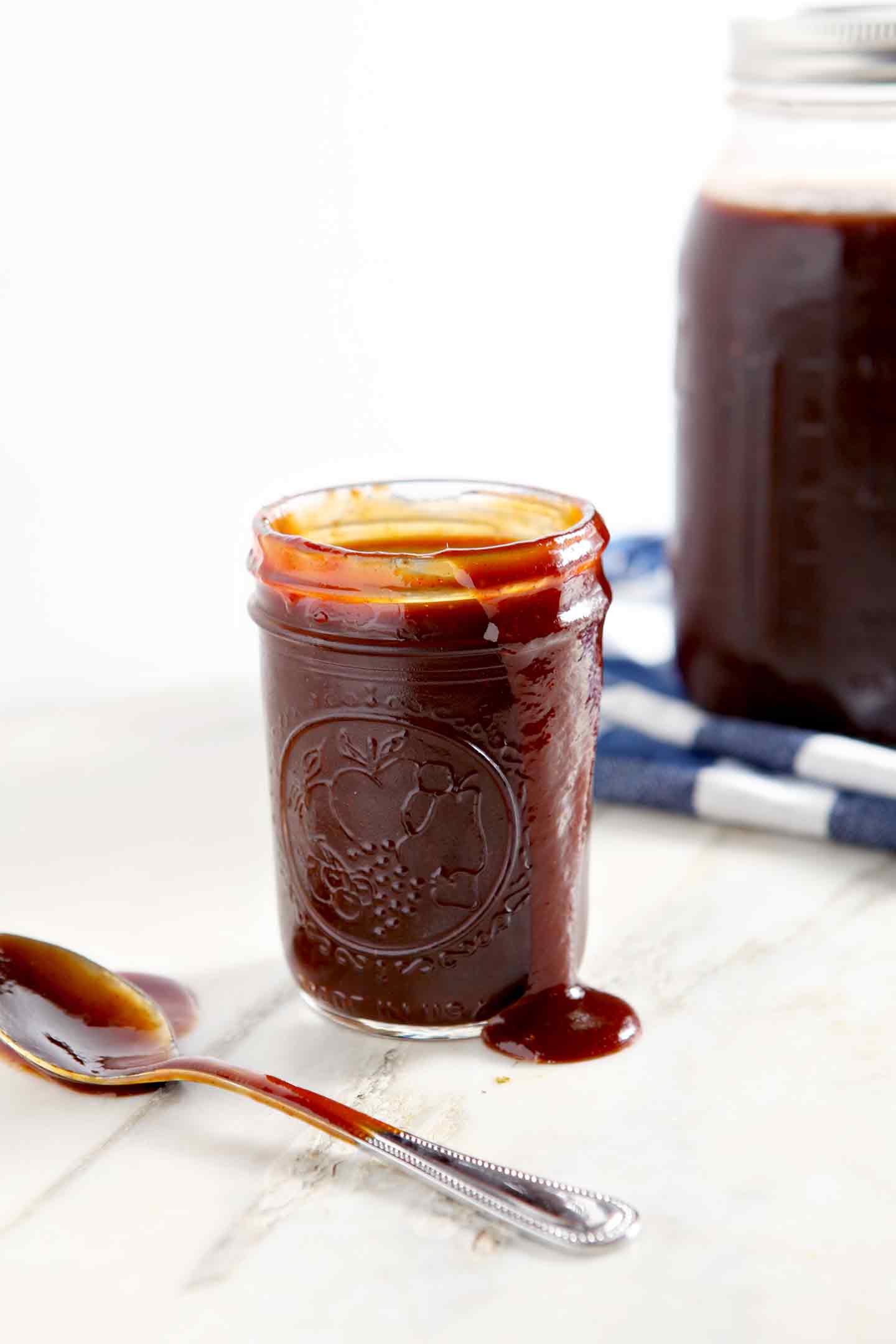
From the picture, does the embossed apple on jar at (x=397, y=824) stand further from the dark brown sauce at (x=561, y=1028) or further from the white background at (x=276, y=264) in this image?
the white background at (x=276, y=264)

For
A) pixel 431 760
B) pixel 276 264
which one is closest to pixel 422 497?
pixel 431 760

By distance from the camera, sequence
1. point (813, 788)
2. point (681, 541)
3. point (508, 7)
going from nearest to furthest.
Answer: point (813, 788)
point (681, 541)
point (508, 7)

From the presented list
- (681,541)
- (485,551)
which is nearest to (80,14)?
(681,541)

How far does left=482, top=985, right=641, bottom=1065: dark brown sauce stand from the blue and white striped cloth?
12.7 inches

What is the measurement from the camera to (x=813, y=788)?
128 cm

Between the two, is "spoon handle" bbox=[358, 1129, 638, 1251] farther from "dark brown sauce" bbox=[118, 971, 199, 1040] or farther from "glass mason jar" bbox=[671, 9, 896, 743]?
"glass mason jar" bbox=[671, 9, 896, 743]

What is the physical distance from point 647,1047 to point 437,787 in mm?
211

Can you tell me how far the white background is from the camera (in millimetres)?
1530

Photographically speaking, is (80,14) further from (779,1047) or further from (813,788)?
(779,1047)

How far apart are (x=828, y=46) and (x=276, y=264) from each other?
2.07 ft

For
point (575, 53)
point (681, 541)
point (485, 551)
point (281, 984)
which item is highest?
point (575, 53)

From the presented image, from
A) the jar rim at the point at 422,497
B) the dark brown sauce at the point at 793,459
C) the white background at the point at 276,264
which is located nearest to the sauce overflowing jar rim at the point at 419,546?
the jar rim at the point at 422,497

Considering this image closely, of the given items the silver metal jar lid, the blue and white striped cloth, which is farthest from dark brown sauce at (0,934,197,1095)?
the silver metal jar lid

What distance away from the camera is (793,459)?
4.33 ft
